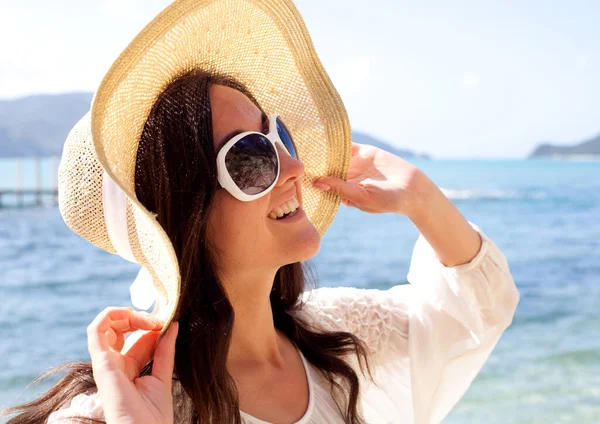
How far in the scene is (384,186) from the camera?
233 cm

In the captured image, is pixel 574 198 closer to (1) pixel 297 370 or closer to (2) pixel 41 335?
(2) pixel 41 335

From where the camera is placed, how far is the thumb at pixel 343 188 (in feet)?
7.63

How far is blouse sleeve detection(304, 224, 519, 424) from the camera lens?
94.0 inches

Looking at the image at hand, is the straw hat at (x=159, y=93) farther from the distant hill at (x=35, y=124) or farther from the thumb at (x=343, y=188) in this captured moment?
the distant hill at (x=35, y=124)

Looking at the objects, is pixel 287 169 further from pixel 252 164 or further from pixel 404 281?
pixel 404 281

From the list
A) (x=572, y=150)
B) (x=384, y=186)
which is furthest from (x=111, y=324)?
(x=572, y=150)

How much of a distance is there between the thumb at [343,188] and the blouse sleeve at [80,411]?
103cm

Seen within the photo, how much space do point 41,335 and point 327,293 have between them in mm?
8455

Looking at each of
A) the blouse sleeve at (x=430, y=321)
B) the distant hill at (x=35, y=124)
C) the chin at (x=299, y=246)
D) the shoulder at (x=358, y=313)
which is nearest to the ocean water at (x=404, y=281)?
the shoulder at (x=358, y=313)

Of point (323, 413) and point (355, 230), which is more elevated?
point (323, 413)

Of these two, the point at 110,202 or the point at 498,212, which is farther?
the point at 498,212

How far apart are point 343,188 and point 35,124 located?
65915 millimetres

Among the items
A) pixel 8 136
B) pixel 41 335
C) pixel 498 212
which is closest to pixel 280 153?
pixel 41 335

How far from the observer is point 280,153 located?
6.64 feet
